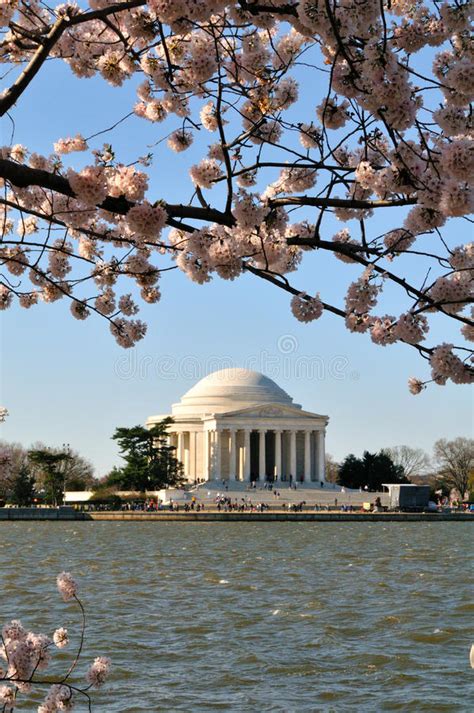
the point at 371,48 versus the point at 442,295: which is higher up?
the point at 371,48

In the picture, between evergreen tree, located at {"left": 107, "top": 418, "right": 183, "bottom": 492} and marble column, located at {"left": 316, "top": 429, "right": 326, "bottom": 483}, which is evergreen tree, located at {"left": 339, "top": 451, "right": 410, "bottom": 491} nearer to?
marble column, located at {"left": 316, "top": 429, "right": 326, "bottom": 483}

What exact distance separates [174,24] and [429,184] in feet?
5.67

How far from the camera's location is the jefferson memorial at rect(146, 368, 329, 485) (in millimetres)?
119562

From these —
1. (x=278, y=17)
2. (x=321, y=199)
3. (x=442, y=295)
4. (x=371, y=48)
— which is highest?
(x=278, y=17)

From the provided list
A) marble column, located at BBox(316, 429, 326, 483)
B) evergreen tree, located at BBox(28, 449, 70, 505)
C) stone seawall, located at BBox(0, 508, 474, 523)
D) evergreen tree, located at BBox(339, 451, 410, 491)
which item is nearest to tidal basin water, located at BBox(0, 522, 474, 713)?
stone seawall, located at BBox(0, 508, 474, 523)

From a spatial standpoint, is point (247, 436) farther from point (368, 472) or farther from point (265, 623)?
point (265, 623)

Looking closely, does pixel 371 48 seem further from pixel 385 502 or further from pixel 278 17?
pixel 385 502

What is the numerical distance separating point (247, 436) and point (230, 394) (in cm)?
828

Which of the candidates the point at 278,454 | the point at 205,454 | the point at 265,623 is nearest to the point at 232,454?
the point at 205,454

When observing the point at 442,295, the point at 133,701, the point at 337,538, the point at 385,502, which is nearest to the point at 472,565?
the point at 337,538

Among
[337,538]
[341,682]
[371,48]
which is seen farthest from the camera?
[337,538]

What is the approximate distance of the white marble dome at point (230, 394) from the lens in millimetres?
124756

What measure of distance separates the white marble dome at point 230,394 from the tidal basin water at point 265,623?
3168 inches

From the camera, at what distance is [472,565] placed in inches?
1441
